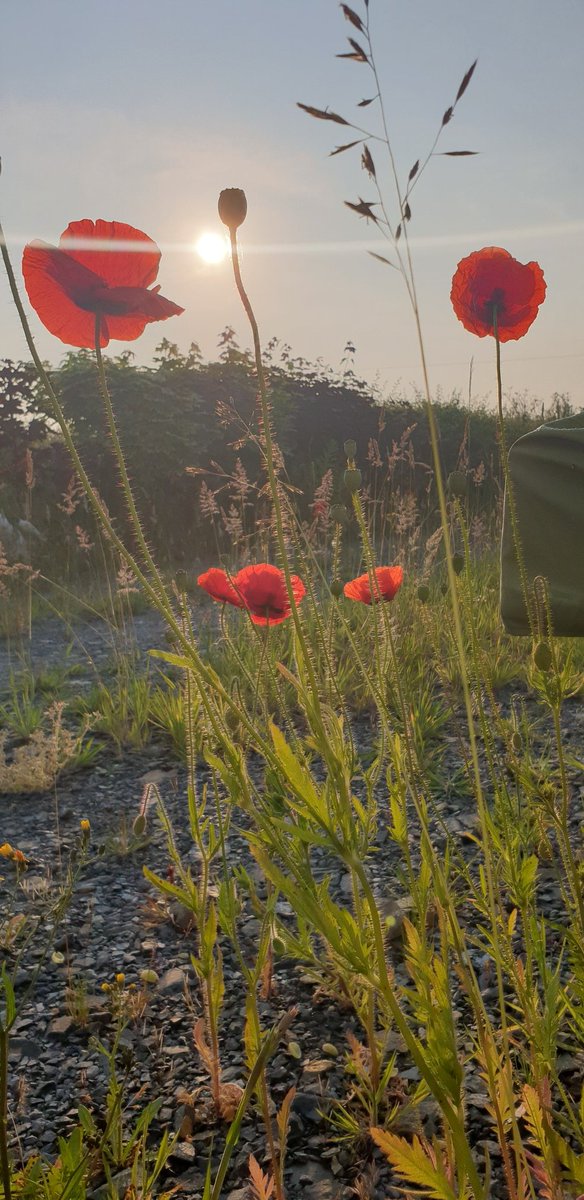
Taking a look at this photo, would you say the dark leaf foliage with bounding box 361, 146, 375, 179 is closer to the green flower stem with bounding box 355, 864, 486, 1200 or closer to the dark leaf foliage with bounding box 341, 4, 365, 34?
the dark leaf foliage with bounding box 341, 4, 365, 34

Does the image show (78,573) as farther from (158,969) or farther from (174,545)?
(158,969)

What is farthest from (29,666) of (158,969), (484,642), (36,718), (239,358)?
(239,358)

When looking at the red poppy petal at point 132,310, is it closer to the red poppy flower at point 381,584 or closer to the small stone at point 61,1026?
the red poppy flower at point 381,584

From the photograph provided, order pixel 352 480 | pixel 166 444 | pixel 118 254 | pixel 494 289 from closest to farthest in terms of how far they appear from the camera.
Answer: pixel 118 254
pixel 352 480
pixel 494 289
pixel 166 444

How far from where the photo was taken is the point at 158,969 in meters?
1.74

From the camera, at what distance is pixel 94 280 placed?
1.02m

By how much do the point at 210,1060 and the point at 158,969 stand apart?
1.42 ft

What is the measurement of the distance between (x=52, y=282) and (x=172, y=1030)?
1.26m

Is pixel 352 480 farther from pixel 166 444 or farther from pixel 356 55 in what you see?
pixel 166 444

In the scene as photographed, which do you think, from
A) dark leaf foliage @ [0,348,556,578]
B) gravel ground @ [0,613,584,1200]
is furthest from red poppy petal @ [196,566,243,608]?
dark leaf foliage @ [0,348,556,578]

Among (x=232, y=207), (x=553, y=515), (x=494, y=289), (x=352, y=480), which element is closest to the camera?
(x=232, y=207)

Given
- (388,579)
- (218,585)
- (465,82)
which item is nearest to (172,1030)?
(218,585)

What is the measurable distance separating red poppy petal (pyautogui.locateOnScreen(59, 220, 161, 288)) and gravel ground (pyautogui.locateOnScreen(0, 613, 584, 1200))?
0.76 meters

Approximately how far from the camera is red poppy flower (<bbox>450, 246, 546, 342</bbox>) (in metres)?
1.40
